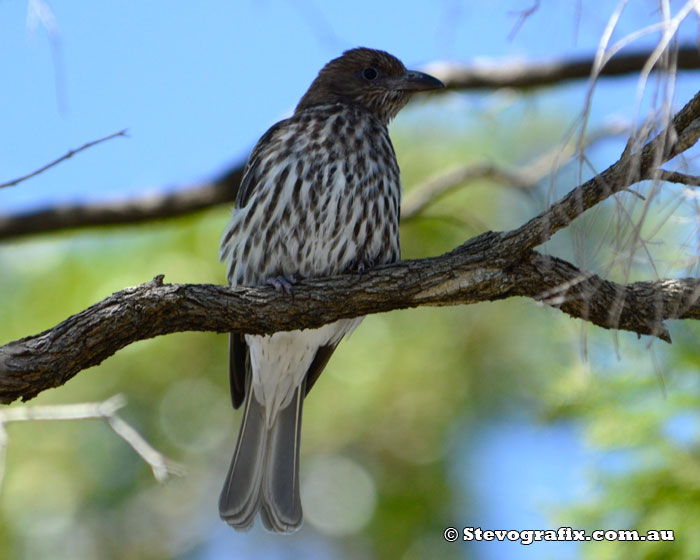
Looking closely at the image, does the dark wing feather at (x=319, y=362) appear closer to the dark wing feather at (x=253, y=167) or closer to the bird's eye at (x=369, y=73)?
the dark wing feather at (x=253, y=167)

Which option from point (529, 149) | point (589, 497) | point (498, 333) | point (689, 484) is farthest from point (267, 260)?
point (529, 149)

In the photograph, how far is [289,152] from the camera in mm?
4473

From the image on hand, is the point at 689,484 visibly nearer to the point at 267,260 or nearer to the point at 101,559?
the point at 267,260

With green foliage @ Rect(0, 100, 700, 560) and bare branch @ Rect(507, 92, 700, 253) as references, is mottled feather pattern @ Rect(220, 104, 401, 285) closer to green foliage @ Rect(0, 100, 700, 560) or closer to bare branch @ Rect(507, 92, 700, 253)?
bare branch @ Rect(507, 92, 700, 253)

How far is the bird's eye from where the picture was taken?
522 cm

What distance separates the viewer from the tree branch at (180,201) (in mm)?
5441

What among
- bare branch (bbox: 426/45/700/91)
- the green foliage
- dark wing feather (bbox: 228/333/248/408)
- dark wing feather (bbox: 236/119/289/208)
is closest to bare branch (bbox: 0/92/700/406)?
dark wing feather (bbox: 236/119/289/208)

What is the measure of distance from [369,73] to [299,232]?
132 cm

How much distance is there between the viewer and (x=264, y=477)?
15.4 feet

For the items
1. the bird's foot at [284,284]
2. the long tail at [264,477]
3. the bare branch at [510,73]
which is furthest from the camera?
the bare branch at [510,73]

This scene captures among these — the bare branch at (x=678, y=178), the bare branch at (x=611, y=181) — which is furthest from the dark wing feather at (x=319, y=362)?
the bare branch at (x=678, y=178)

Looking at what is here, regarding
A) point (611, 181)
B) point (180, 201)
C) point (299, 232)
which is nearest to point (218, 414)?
point (180, 201)

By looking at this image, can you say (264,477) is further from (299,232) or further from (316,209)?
(316,209)

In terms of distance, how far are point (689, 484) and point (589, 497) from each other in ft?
1.51
